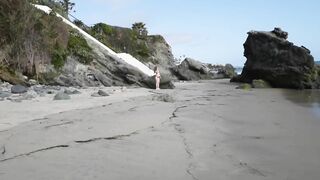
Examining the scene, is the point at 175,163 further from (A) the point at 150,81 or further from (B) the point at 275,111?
(A) the point at 150,81

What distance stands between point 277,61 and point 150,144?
25911 mm

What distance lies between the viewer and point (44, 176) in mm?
5191

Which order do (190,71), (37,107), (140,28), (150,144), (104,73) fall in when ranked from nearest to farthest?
1. (150,144)
2. (37,107)
3. (104,73)
4. (190,71)
5. (140,28)

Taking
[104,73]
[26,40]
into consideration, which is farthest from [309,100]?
[26,40]

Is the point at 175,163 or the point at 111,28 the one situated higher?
the point at 111,28

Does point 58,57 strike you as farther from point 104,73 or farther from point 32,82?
point 32,82

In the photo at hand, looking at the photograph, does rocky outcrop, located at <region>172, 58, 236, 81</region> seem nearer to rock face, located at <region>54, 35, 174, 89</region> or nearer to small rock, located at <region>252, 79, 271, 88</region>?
small rock, located at <region>252, 79, 271, 88</region>

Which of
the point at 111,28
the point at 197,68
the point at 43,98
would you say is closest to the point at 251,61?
the point at 197,68

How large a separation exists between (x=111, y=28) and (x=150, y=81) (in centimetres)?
2677

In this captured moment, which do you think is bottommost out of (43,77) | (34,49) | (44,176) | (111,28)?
(44,176)

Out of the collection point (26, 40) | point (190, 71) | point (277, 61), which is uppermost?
point (26, 40)

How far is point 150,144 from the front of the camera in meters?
7.13

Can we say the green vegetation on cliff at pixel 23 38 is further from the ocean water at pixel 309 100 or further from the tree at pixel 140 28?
the tree at pixel 140 28

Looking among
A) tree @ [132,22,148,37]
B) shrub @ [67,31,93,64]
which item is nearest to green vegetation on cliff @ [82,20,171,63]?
tree @ [132,22,148,37]
